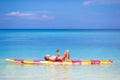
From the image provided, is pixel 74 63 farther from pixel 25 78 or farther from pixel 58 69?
pixel 25 78

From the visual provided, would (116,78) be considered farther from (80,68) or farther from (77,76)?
(80,68)

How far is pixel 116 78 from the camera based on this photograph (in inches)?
312

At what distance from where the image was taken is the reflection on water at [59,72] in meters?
8.05

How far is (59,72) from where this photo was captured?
29.0 feet

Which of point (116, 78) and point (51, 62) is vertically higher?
point (51, 62)

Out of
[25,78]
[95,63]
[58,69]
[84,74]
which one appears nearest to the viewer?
[25,78]

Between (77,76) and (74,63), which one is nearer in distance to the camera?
(77,76)

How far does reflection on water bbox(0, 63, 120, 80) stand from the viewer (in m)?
8.05

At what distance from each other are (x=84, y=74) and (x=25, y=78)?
128 cm

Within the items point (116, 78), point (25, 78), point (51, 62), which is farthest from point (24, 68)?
point (116, 78)

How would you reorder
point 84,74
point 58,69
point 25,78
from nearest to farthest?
point 25,78 → point 84,74 → point 58,69

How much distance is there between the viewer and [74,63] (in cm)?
983

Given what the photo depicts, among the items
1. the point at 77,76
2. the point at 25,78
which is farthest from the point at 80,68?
the point at 25,78

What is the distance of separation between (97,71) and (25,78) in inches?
70.7
